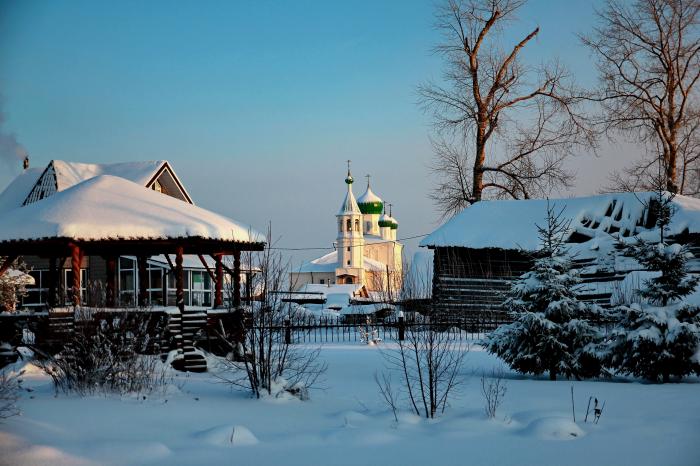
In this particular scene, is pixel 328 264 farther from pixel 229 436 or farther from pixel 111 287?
pixel 229 436

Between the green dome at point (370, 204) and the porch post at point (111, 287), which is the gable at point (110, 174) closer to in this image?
the porch post at point (111, 287)

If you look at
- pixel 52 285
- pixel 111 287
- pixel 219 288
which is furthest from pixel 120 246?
pixel 219 288

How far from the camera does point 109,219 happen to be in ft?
50.9

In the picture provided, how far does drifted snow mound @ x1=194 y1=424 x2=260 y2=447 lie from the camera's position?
8648 mm

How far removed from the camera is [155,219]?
15867 mm

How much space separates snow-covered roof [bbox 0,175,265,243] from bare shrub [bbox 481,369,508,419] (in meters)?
5.58

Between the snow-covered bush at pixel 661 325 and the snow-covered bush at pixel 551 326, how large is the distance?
484mm

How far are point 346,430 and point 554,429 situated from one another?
2.43 m

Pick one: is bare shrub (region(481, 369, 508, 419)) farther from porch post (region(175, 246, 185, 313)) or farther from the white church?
the white church

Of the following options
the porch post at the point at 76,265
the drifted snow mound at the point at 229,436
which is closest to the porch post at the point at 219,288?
the porch post at the point at 76,265

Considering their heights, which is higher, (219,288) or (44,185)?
(44,185)

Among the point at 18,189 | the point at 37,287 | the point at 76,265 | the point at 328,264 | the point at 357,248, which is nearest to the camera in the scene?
the point at 76,265

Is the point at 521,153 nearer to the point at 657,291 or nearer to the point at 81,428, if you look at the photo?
the point at 657,291

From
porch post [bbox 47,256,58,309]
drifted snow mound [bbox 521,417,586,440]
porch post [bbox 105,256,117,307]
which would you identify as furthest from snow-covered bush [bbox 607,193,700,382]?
porch post [bbox 47,256,58,309]
